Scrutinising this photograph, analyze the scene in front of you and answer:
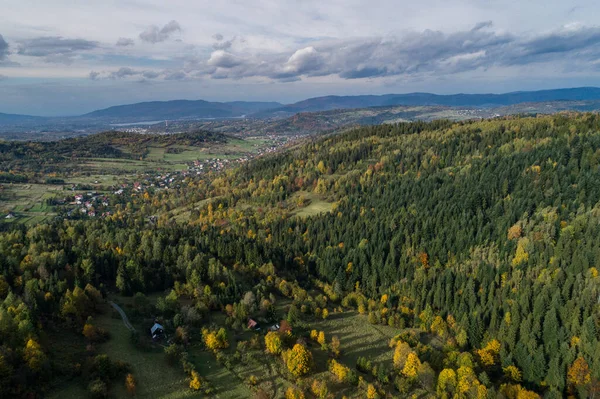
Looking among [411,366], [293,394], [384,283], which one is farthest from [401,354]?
[384,283]

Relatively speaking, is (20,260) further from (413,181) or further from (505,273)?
(413,181)

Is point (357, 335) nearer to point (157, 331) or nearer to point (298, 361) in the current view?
point (298, 361)

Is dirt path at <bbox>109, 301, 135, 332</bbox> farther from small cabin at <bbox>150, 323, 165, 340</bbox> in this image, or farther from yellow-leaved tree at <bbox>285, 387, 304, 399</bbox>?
yellow-leaved tree at <bbox>285, 387, 304, 399</bbox>

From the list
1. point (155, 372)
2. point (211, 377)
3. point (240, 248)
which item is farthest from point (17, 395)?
point (240, 248)

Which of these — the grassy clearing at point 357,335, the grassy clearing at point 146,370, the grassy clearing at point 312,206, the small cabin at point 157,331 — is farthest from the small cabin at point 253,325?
the grassy clearing at point 312,206

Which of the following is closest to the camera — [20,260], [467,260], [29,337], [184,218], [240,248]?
[29,337]

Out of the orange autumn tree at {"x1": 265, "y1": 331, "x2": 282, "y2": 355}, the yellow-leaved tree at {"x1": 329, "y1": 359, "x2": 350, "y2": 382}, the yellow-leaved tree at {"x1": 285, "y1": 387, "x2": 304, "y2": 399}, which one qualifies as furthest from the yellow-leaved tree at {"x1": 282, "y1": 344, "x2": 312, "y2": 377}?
the yellow-leaved tree at {"x1": 285, "y1": 387, "x2": 304, "y2": 399}
